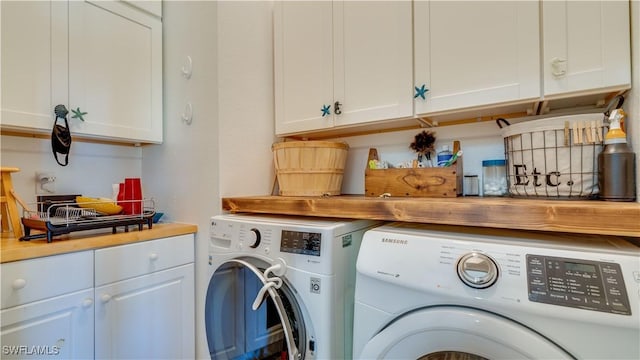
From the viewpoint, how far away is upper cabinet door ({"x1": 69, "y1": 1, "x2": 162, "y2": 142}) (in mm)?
1430

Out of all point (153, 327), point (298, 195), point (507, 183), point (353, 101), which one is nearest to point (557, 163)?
point (507, 183)

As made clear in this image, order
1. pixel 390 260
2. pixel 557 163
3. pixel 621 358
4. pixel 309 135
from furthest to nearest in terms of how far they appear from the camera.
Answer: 1. pixel 309 135
2. pixel 557 163
3. pixel 390 260
4. pixel 621 358

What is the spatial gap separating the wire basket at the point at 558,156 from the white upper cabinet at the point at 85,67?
1.72 meters

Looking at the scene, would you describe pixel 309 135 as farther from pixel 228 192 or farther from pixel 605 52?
pixel 605 52

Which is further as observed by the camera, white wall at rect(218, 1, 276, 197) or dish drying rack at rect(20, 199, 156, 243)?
white wall at rect(218, 1, 276, 197)

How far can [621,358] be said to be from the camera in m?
0.57

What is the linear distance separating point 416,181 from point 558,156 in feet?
1.50

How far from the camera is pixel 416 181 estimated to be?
1.22 m

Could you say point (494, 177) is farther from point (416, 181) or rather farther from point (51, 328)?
point (51, 328)

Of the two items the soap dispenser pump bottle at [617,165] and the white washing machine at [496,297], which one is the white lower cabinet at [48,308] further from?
the soap dispenser pump bottle at [617,165]

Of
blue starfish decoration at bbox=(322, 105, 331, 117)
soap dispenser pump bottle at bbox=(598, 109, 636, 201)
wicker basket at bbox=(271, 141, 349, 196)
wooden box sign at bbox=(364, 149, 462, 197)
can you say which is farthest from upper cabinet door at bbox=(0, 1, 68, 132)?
soap dispenser pump bottle at bbox=(598, 109, 636, 201)

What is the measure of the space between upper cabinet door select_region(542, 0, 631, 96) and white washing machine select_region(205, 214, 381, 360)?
0.81 metres

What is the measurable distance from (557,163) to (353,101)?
79 centimetres

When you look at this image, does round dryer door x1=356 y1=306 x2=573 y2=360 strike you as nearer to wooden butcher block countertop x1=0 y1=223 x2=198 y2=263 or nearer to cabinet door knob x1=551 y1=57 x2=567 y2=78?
cabinet door knob x1=551 y1=57 x2=567 y2=78
